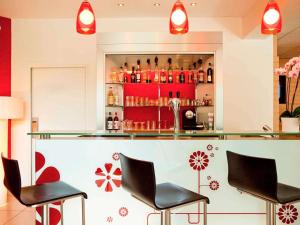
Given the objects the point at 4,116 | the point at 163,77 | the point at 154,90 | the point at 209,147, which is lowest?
the point at 209,147

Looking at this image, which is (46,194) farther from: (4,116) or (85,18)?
(4,116)

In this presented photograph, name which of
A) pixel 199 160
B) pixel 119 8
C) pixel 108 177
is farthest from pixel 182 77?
pixel 108 177

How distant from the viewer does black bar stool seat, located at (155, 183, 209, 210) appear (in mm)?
1802

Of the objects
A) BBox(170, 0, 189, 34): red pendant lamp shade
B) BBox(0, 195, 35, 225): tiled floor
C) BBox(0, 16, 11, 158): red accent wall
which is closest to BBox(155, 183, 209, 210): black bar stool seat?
BBox(170, 0, 189, 34): red pendant lamp shade

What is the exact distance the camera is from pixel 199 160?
2707 mm

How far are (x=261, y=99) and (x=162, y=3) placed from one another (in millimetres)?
2089

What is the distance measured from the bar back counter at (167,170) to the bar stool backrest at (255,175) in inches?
20.5

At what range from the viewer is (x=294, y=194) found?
6.41 feet

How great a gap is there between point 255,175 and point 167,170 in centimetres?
92

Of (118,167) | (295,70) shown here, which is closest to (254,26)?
(295,70)

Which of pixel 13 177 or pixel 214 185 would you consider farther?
pixel 214 185

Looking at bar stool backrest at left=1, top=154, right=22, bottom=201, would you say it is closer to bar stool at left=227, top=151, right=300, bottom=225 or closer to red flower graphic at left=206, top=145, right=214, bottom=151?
bar stool at left=227, top=151, right=300, bottom=225

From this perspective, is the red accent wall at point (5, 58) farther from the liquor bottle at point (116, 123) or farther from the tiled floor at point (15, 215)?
the liquor bottle at point (116, 123)

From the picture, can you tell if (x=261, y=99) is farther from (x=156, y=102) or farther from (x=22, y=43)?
(x=22, y=43)
